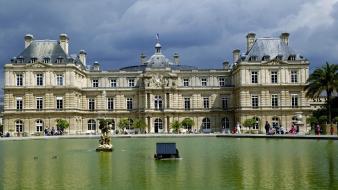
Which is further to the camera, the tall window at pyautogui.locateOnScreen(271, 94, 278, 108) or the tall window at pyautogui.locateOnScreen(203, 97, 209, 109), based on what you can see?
the tall window at pyautogui.locateOnScreen(203, 97, 209, 109)

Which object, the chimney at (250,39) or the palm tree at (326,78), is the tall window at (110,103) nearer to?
the chimney at (250,39)

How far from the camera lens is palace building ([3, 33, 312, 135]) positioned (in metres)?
78.3

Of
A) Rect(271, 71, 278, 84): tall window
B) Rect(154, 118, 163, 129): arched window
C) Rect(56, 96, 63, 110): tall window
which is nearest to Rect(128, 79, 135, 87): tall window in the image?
Rect(154, 118, 163, 129): arched window

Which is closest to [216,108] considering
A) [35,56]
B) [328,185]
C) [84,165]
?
[35,56]


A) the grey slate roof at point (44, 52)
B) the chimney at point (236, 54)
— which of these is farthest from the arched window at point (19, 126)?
the chimney at point (236, 54)

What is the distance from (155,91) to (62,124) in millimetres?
15433

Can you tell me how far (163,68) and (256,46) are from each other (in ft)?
49.1

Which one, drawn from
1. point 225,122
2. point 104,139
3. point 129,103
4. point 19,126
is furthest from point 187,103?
point 104,139

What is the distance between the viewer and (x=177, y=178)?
59.6 ft

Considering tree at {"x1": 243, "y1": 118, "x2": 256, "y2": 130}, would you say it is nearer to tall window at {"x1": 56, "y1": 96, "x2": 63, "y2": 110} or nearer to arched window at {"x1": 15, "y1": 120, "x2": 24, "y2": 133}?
tall window at {"x1": 56, "y1": 96, "x2": 63, "y2": 110}

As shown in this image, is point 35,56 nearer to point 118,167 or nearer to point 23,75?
point 23,75

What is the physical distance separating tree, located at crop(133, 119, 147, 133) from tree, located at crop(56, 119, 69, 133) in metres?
9.89

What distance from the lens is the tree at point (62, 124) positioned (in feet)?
248

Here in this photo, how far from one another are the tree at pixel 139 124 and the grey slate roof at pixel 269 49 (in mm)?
18182
